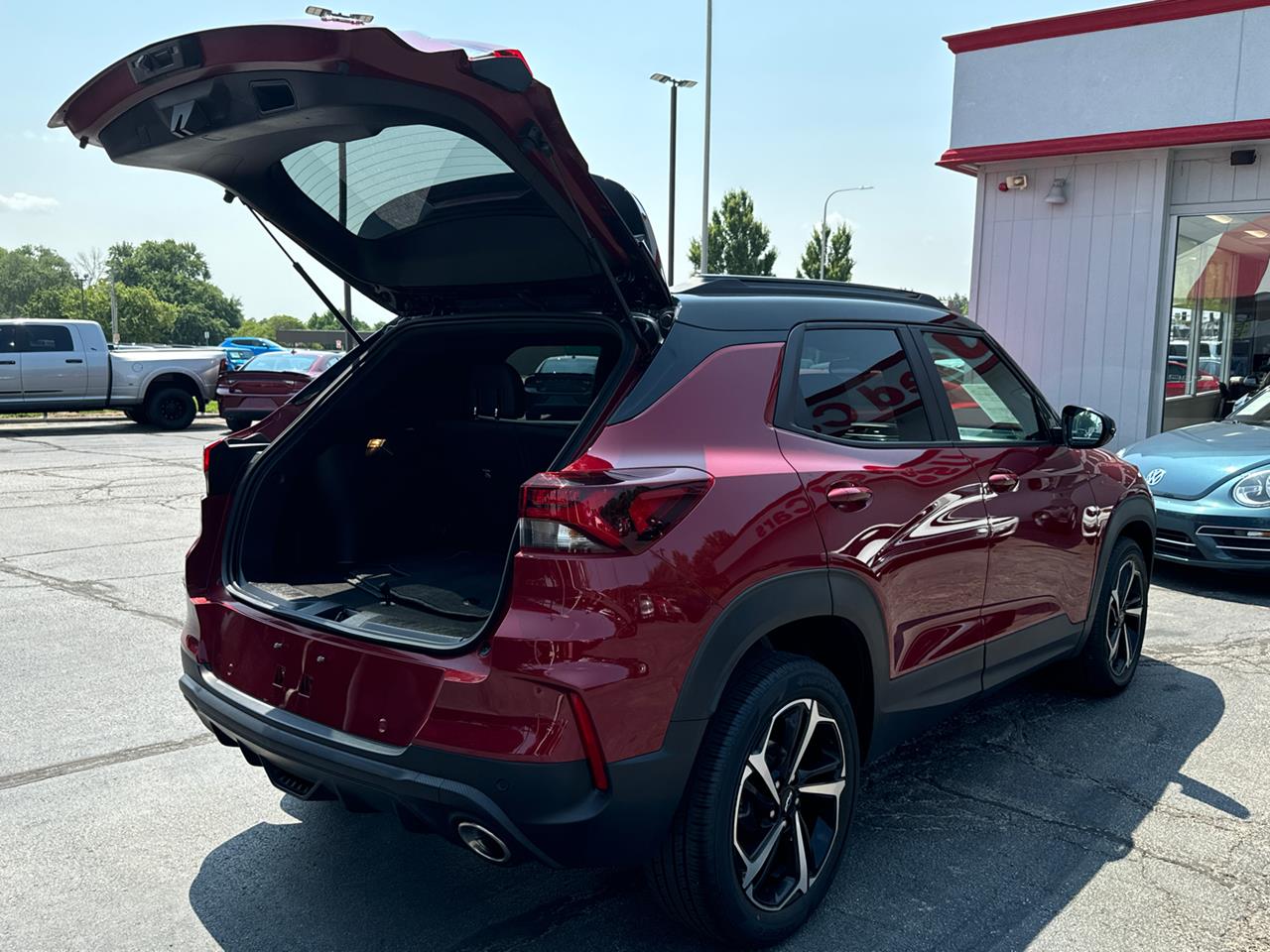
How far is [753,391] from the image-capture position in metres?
2.88

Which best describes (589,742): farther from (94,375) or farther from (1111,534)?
(94,375)

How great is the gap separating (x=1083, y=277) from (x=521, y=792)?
11049 millimetres

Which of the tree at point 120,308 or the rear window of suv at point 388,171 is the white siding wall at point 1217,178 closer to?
the rear window of suv at point 388,171

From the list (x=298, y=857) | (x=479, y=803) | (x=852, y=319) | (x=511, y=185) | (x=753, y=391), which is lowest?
(x=298, y=857)

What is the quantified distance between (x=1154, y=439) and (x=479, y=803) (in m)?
7.21

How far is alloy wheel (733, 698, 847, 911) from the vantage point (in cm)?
272

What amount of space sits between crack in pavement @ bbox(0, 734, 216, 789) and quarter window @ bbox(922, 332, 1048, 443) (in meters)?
3.08

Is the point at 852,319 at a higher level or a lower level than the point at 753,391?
higher

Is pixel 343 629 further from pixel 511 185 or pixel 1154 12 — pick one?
pixel 1154 12

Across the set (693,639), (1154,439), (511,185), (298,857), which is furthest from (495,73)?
(1154,439)

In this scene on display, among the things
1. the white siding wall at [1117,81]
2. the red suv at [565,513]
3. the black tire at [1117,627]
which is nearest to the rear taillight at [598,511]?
the red suv at [565,513]

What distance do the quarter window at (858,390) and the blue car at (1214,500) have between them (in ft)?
13.2

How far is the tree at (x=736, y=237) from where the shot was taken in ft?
159

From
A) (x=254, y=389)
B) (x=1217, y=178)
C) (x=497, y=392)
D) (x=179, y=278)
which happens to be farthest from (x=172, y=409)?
(x=179, y=278)
